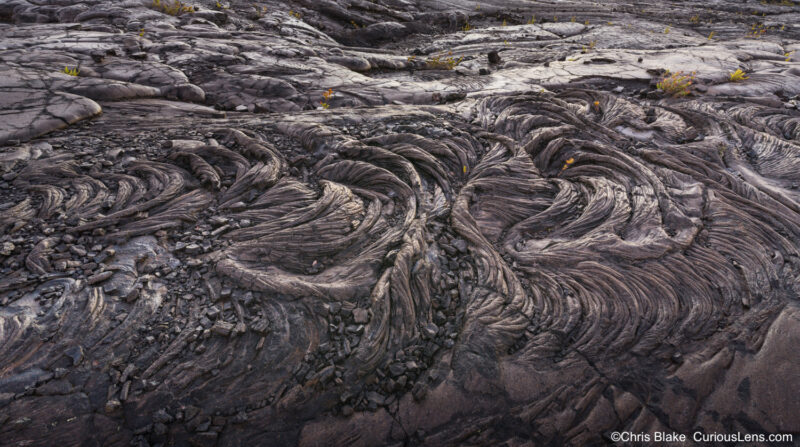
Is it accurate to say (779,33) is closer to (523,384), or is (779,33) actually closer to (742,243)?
(742,243)

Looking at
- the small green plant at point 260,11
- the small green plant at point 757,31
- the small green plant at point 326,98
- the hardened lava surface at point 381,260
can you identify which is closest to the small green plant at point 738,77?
the hardened lava surface at point 381,260

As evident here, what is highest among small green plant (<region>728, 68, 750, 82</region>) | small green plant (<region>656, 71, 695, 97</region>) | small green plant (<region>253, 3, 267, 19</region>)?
small green plant (<region>728, 68, 750, 82</region>)

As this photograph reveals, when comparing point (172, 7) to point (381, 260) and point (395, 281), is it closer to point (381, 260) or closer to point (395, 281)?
point (381, 260)

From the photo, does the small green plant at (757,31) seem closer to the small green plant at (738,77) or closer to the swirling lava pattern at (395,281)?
the small green plant at (738,77)

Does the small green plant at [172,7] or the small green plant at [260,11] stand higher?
the small green plant at [260,11]

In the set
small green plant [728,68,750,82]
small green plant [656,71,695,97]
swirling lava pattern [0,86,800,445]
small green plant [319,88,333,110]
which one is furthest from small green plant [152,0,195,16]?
small green plant [728,68,750,82]

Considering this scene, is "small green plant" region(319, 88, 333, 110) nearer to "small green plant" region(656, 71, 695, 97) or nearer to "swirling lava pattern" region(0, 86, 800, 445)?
"swirling lava pattern" region(0, 86, 800, 445)

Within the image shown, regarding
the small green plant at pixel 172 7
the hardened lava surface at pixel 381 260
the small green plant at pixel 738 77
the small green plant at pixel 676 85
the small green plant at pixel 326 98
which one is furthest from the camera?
the small green plant at pixel 172 7
